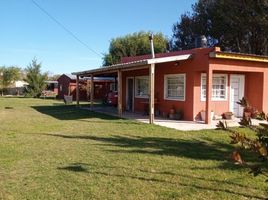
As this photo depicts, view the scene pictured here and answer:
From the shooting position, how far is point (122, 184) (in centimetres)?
617

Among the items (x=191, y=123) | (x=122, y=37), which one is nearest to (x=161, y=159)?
(x=191, y=123)

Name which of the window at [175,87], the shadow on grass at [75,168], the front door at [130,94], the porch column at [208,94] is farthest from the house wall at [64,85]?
the shadow on grass at [75,168]

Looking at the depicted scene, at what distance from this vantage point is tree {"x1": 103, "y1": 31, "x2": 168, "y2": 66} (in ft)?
167

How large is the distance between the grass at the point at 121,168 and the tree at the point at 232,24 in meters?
17.5

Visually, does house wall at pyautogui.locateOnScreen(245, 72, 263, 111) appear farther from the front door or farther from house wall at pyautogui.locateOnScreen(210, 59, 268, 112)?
the front door

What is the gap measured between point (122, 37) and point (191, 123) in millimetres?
39850

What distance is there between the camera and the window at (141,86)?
69.1 feet

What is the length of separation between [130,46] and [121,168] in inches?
1791

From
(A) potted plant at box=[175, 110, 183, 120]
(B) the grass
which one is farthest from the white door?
(B) the grass

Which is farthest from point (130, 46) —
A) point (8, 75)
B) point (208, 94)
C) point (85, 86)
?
point (208, 94)

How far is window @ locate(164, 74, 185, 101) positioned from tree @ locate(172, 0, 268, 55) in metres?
11.6

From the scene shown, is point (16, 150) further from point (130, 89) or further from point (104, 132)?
point (130, 89)

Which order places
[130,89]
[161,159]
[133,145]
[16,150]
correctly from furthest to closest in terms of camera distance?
[130,89], [133,145], [16,150], [161,159]

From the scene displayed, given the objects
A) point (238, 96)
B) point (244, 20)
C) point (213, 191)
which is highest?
point (244, 20)
